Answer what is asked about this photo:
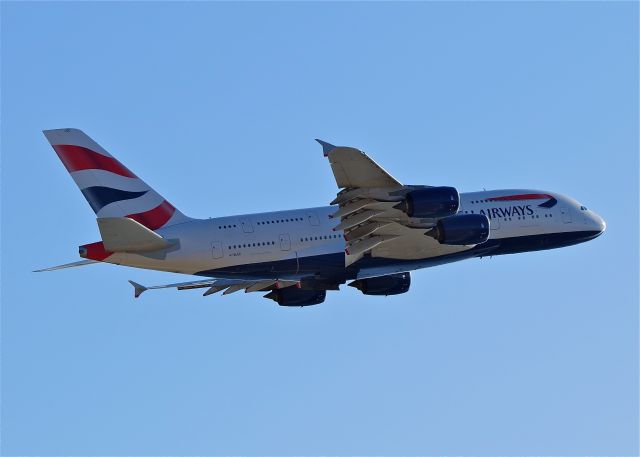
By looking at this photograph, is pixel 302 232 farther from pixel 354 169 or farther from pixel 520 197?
pixel 520 197

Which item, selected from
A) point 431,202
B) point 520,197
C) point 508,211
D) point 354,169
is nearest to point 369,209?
point 431,202

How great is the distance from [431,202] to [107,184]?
16.4 m

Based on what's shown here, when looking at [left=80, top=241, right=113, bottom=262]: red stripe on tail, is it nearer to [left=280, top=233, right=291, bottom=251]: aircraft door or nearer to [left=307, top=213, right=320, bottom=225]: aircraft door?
[left=280, top=233, right=291, bottom=251]: aircraft door

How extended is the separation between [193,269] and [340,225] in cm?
747

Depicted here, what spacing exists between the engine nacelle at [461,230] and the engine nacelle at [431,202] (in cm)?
235

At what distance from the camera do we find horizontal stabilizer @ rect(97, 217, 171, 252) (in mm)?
55184

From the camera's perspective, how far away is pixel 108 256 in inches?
2222

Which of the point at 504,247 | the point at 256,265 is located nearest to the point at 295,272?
the point at 256,265

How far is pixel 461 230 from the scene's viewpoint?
58.7 m

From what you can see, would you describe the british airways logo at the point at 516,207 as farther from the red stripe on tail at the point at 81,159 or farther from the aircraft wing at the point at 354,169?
the red stripe on tail at the point at 81,159

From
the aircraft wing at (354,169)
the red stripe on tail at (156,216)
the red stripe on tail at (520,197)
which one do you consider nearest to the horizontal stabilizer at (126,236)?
the red stripe on tail at (156,216)

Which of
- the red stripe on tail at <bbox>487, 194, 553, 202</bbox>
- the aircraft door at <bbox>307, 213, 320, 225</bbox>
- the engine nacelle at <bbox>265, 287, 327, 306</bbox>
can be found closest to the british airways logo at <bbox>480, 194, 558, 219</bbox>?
the red stripe on tail at <bbox>487, 194, 553, 202</bbox>

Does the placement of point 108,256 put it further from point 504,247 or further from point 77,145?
point 504,247

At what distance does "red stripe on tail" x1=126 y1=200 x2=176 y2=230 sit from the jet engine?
519 inches
